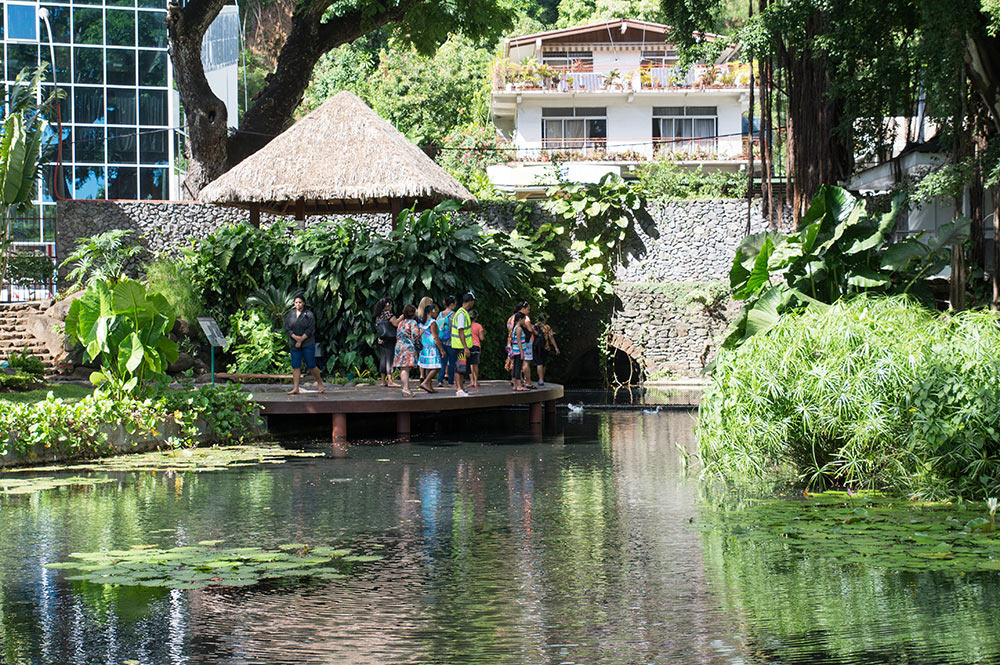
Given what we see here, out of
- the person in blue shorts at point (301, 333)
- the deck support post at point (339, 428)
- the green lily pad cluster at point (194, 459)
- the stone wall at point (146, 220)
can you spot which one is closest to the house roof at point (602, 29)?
the stone wall at point (146, 220)

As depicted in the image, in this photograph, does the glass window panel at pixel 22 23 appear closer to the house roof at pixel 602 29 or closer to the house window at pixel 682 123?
the house roof at pixel 602 29

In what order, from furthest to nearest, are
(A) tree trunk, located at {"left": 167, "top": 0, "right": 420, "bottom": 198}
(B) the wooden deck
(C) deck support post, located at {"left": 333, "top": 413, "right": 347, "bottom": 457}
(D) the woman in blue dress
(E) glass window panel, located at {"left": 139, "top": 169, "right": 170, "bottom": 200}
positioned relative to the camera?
1. (E) glass window panel, located at {"left": 139, "top": 169, "right": 170, "bottom": 200}
2. (A) tree trunk, located at {"left": 167, "top": 0, "right": 420, "bottom": 198}
3. (D) the woman in blue dress
4. (C) deck support post, located at {"left": 333, "top": 413, "right": 347, "bottom": 457}
5. (B) the wooden deck

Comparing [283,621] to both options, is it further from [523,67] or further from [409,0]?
[523,67]

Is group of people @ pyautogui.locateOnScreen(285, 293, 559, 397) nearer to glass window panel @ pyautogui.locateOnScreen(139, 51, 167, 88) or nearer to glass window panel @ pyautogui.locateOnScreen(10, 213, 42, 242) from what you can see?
glass window panel @ pyautogui.locateOnScreen(139, 51, 167, 88)

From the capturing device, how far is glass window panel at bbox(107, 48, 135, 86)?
3371cm

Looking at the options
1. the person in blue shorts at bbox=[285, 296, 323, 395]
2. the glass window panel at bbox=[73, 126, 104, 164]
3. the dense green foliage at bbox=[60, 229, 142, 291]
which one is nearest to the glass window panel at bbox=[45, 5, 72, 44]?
the glass window panel at bbox=[73, 126, 104, 164]

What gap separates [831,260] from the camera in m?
12.6

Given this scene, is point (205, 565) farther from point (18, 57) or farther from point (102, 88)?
point (18, 57)

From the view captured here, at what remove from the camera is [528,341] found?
17766 millimetres

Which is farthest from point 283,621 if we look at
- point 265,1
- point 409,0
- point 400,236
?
point 265,1

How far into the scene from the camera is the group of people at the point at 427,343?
15.4 meters

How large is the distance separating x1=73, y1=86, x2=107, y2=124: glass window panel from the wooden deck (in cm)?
1989

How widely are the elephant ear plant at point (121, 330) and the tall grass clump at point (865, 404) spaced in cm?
639

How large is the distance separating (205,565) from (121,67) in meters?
29.6
